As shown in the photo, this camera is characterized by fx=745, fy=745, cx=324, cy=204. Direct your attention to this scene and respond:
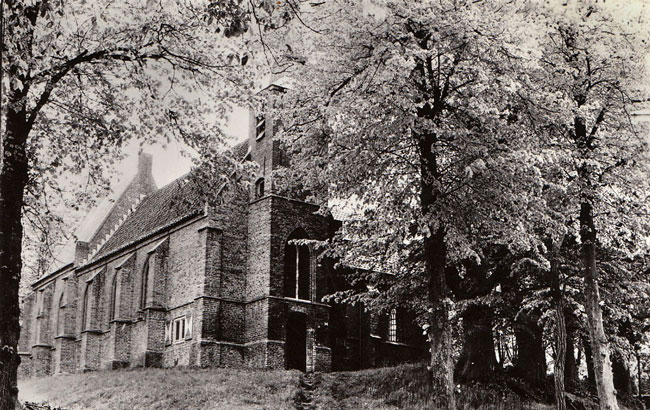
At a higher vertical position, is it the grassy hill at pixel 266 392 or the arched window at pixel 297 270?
the arched window at pixel 297 270

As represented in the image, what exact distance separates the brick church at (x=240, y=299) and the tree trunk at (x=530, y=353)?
817cm

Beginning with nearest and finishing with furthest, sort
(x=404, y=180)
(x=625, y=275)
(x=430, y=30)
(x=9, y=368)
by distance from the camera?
(x=9, y=368) < (x=430, y=30) < (x=404, y=180) < (x=625, y=275)

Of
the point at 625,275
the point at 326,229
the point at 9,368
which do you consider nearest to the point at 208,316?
the point at 326,229

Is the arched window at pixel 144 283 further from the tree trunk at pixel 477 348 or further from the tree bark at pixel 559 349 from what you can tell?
the tree bark at pixel 559 349

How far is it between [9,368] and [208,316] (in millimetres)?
19396

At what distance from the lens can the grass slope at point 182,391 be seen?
23.9 m

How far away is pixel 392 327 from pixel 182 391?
16.1 metres

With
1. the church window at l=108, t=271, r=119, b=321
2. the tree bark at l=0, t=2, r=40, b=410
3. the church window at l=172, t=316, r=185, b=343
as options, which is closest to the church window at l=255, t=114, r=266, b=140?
the church window at l=172, t=316, r=185, b=343

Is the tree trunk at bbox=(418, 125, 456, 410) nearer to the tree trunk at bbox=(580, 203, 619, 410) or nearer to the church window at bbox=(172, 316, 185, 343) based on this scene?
the tree trunk at bbox=(580, 203, 619, 410)

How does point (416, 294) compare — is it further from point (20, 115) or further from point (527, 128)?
point (20, 115)

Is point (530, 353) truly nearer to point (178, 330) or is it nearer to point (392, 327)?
point (392, 327)

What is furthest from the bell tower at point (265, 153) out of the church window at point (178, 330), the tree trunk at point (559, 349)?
the tree trunk at point (559, 349)

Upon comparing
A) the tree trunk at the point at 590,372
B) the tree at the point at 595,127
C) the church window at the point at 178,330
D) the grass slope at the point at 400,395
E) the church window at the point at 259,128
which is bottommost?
the grass slope at the point at 400,395

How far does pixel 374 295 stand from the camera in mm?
26938
